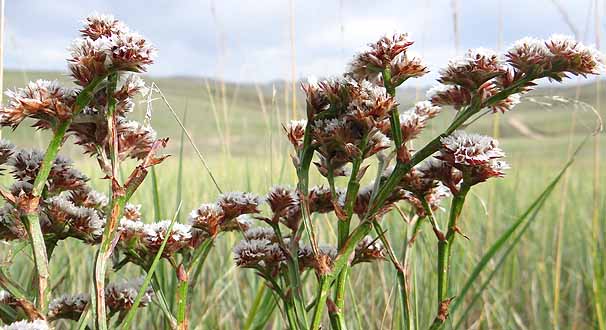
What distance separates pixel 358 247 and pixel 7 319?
1.98ft

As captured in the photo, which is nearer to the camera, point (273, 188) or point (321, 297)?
point (321, 297)

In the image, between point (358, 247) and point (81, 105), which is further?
point (358, 247)

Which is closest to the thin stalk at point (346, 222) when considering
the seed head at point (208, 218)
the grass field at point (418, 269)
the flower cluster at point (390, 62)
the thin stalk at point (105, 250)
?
the flower cluster at point (390, 62)

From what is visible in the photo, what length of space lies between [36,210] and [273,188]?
1.28 ft

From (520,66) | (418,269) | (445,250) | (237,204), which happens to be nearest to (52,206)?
(237,204)

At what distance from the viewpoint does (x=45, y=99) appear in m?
0.86

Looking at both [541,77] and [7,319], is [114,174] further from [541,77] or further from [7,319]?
[541,77]

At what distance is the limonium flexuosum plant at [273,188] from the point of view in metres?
0.86

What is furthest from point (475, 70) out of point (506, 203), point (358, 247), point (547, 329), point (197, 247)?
point (506, 203)

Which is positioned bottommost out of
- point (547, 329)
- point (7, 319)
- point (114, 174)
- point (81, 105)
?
point (547, 329)

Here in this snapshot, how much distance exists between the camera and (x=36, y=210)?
2.75 feet

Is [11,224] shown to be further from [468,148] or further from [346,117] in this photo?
[468,148]

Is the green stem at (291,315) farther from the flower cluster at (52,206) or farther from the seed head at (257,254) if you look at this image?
the flower cluster at (52,206)

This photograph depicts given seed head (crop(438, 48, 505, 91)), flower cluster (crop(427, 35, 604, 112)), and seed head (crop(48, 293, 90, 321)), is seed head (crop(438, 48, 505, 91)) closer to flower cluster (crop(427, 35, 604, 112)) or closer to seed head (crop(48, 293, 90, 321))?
flower cluster (crop(427, 35, 604, 112))
